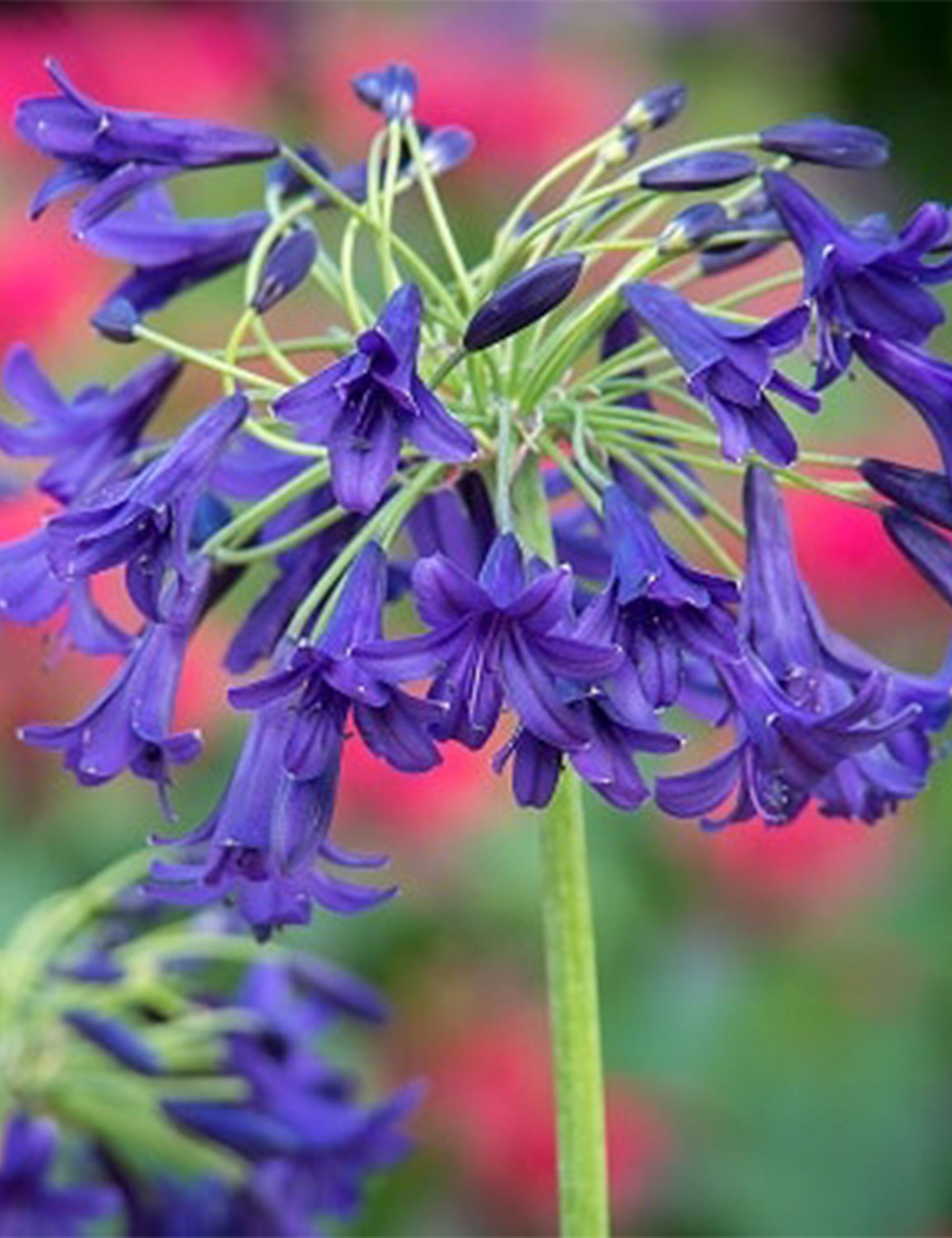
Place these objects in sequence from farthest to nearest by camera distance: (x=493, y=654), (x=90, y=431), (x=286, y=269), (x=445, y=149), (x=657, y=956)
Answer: (x=657, y=956) → (x=445, y=149) → (x=90, y=431) → (x=286, y=269) → (x=493, y=654)

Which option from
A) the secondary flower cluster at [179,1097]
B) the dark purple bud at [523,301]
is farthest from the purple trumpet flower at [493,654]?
the secondary flower cluster at [179,1097]

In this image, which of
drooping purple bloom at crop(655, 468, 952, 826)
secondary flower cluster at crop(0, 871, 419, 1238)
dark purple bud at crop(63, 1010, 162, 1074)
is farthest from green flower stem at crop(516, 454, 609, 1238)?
dark purple bud at crop(63, 1010, 162, 1074)

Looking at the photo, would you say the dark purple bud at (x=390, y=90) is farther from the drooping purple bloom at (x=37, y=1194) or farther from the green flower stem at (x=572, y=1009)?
the drooping purple bloom at (x=37, y=1194)

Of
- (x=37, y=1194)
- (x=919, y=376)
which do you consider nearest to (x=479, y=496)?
(x=919, y=376)

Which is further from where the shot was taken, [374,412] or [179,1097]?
[179,1097]

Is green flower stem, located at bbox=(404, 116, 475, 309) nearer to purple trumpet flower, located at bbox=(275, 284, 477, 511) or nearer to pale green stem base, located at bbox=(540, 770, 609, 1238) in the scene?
purple trumpet flower, located at bbox=(275, 284, 477, 511)

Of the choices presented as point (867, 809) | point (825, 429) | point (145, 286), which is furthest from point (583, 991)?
point (825, 429)

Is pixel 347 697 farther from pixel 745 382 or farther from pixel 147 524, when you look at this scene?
pixel 745 382
